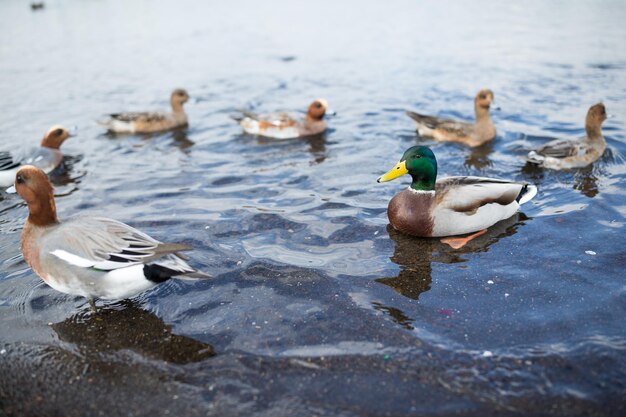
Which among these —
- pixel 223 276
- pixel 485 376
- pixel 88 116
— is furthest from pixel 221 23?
pixel 485 376

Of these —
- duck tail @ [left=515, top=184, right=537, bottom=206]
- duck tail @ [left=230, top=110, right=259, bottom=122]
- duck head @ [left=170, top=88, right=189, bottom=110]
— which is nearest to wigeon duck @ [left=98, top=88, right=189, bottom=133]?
duck head @ [left=170, top=88, right=189, bottom=110]

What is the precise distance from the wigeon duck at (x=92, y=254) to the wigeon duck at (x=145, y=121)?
6.79 metres

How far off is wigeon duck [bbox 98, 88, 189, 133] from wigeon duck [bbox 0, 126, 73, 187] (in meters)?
1.23

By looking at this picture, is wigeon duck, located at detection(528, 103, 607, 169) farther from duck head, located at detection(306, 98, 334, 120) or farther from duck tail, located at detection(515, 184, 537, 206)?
duck head, located at detection(306, 98, 334, 120)

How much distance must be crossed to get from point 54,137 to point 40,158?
0.93m

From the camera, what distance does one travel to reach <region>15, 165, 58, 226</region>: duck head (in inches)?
192

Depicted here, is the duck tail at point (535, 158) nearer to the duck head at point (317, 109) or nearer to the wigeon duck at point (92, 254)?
the duck head at point (317, 109)

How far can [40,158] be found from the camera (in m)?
9.45

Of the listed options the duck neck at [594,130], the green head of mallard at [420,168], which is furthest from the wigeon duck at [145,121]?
the duck neck at [594,130]

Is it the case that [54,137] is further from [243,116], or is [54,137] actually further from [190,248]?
[190,248]

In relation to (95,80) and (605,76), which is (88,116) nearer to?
(95,80)

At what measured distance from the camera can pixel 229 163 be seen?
9.63 m

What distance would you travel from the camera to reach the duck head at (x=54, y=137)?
33.5 feet

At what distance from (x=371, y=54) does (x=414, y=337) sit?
50.5 ft
